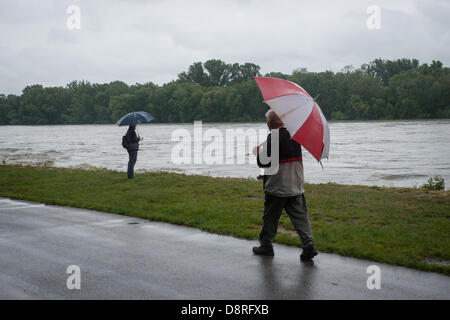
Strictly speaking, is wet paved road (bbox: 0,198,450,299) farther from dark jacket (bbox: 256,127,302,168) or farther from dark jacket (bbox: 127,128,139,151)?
dark jacket (bbox: 127,128,139,151)

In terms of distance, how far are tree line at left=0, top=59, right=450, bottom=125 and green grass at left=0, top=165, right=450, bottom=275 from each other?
344 feet

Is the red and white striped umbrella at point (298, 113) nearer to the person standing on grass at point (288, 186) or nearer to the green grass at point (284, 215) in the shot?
the person standing on grass at point (288, 186)

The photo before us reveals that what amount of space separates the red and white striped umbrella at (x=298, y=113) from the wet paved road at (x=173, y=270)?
157 cm

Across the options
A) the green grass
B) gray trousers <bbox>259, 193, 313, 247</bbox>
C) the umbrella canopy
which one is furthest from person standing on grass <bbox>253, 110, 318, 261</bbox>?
the umbrella canopy

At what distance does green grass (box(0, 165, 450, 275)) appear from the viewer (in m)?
7.12

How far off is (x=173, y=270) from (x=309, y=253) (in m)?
1.86

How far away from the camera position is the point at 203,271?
6113mm

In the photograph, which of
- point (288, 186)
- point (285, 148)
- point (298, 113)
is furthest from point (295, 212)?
point (298, 113)

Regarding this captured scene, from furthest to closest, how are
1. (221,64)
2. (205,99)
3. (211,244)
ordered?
(221,64) < (205,99) < (211,244)

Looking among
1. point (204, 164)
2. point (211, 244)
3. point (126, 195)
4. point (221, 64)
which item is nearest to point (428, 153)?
point (204, 164)

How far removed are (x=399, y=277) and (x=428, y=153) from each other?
2369cm
